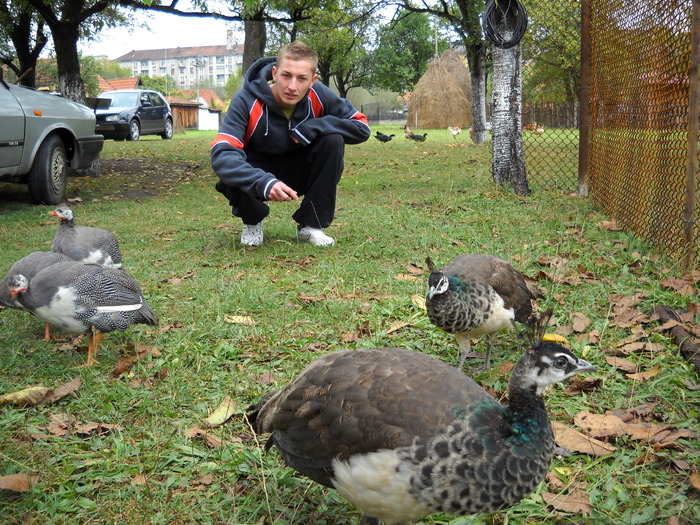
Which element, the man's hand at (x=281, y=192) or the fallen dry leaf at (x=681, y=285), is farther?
the man's hand at (x=281, y=192)

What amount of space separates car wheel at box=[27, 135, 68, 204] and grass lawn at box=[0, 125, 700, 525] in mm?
926

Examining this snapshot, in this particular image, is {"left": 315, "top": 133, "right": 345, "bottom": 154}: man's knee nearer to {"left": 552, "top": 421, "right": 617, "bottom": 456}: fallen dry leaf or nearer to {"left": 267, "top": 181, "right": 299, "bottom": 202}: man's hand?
{"left": 267, "top": 181, "right": 299, "bottom": 202}: man's hand

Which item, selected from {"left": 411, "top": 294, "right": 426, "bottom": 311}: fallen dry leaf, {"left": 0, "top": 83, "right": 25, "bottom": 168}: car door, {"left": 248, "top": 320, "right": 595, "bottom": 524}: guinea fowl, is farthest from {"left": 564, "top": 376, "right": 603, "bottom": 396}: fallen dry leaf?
{"left": 0, "top": 83, "right": 25, "bottom": 168}: car door

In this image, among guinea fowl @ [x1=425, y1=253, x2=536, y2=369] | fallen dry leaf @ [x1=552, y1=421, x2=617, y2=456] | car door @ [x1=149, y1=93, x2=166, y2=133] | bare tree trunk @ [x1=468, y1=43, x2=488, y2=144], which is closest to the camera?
fallen dry leaf @ [x1=552, y1=421, x2=617, y2=456]

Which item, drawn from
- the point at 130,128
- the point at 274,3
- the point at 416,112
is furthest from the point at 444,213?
the point at 416,112

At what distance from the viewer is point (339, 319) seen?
13.4ft

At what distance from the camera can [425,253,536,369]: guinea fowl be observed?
3.17m

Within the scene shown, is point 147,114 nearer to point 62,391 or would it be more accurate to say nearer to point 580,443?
point 62,391

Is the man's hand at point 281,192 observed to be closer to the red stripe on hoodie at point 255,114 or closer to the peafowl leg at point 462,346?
the red stripe on hoodie at point 255,114

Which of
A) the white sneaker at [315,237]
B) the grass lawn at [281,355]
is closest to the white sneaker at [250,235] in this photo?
the grass lawn at [281,355]

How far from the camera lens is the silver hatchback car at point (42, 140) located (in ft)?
24.4

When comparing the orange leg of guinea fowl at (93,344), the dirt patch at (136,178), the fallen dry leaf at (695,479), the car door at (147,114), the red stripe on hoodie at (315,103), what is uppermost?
the car door at (147,114)

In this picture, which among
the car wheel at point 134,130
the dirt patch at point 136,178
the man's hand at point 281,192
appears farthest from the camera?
the car wheel at point 134,130

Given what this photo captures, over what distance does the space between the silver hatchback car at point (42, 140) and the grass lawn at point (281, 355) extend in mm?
886
